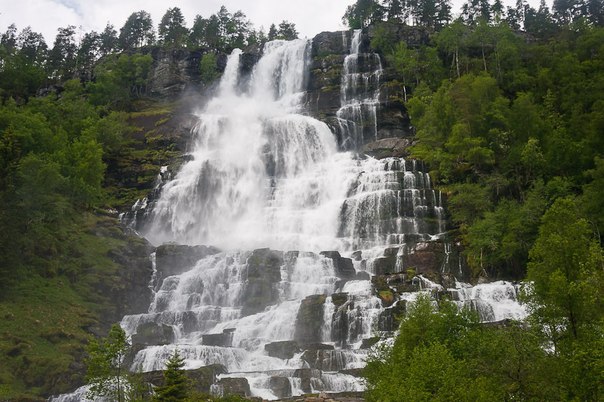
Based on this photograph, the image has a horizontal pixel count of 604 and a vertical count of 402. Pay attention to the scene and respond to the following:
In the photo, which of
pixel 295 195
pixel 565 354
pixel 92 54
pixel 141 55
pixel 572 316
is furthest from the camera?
pixel 92 54

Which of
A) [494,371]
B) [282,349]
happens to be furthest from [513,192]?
[494,371]

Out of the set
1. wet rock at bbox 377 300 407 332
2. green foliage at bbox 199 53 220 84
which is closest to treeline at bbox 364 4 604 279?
wet rock at bbox 377 300 407 332

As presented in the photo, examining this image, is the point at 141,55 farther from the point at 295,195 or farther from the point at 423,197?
the point at 423,197

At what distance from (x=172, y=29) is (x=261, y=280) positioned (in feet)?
253

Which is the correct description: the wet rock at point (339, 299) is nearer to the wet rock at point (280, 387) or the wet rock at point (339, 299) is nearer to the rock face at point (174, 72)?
the wet rock at point (280, 387)

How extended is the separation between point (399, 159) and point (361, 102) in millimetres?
21652

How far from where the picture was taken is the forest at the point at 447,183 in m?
22.4

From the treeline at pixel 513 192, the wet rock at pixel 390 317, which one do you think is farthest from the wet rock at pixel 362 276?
the treeline at pixel 513 192

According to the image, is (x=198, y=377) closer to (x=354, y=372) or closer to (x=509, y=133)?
(x=354, y=372)

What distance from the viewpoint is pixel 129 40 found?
115 meters

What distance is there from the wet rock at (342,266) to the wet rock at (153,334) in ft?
48.0

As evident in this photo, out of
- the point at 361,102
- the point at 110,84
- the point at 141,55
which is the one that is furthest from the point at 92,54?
the point at 361,102

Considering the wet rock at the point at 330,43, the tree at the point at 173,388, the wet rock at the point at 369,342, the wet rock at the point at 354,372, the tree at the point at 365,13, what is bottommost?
the tree at the point at 173,388

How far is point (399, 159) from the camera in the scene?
207ft
